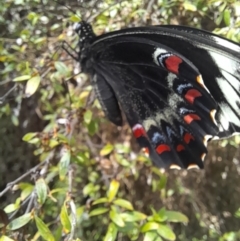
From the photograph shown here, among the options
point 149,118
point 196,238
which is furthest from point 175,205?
point 149,118

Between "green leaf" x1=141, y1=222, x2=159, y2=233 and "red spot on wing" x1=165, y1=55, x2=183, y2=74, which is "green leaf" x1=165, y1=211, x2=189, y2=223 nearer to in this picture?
"green leaf" x1=141, y1=222, x2=159, y2=233

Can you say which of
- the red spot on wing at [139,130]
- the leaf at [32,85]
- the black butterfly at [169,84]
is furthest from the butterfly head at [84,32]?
the red spot on wing at [139,130]

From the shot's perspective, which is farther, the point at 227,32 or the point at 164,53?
the point at 227,32

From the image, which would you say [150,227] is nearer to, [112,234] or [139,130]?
[112,234]

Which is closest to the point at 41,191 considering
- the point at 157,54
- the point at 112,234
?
the point at 112,234

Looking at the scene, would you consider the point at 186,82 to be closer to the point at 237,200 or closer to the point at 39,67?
the point at 39,67

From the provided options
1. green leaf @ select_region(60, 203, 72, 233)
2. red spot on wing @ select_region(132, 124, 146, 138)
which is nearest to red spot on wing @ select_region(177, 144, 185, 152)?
red spot on wing @ select_region(132, 124, 146, 138)

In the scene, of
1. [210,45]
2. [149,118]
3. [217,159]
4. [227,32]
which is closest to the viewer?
[210,45]
